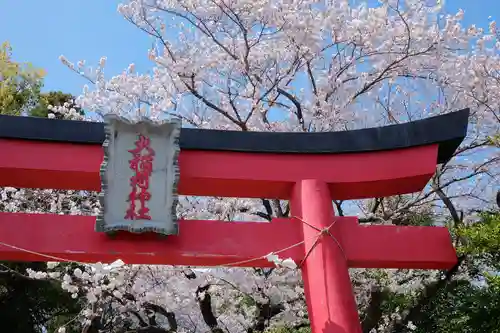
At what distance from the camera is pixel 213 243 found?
4.61 meters

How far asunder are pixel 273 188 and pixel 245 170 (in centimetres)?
34

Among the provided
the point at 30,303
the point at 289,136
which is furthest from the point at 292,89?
the point at 30,303

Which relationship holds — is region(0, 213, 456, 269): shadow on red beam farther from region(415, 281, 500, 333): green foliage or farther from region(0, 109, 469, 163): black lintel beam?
region(0, 109, 469, 163): black lintel beam

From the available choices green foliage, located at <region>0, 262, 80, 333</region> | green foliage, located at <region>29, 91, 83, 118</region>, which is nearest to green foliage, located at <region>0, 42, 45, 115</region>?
green foliage, located at <region>29, 91, 83, 118</region>

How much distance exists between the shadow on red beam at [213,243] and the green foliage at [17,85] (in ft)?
34.5

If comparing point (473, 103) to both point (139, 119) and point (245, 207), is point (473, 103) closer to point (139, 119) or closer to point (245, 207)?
point (245, 207)

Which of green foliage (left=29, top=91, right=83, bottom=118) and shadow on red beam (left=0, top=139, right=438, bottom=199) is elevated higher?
green foliage (left=29, top=91, right=83, bottom=118)

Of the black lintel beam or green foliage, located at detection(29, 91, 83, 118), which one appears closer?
the black lintel beam

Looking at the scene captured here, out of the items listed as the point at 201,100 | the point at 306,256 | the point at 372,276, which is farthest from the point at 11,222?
the point at 372,276

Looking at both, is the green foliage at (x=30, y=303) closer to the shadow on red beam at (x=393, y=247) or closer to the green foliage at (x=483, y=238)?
the shadow on red beam at (x=393, y=247)

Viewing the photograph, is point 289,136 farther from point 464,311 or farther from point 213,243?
point 464,311

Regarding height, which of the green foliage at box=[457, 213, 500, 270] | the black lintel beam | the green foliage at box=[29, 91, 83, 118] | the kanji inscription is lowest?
the green foliage at box=[457, 213, 500, 270]

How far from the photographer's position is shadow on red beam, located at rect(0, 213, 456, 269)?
445 cm

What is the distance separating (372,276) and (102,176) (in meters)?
4.26
